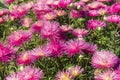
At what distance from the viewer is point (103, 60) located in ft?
9.10

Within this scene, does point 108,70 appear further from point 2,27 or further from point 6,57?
point 2,27

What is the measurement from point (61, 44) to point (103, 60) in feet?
1.32

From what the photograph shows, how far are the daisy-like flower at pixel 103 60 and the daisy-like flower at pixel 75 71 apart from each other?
11 cm

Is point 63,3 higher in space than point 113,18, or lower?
higher

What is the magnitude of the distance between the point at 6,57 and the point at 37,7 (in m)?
1.35

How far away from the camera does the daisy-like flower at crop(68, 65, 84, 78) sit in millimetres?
2801

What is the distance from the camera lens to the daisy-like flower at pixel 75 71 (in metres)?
2.80

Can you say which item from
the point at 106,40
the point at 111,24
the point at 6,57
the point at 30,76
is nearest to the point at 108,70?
the point at 30,76

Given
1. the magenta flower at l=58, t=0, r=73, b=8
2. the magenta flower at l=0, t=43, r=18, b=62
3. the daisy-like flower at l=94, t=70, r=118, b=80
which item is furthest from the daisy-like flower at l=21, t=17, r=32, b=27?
the daisy-like flower at l=94, t=70, r=118, b=80

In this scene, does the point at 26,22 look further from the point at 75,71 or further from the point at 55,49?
the point at 75,71

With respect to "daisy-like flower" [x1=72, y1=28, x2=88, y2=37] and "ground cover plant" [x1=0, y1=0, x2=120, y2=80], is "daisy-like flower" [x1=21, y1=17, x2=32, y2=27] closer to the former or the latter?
"ground cover plant" [x1=0, y1=0, x2=120, y2=80]

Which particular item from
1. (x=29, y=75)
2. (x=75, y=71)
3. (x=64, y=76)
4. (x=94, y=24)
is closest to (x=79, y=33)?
(x=94, y=24)

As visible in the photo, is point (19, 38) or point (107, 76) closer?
point (107, 76)

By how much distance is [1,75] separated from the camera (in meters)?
3.21
